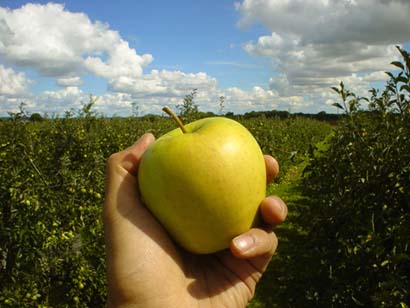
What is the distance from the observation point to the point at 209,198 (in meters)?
1.59

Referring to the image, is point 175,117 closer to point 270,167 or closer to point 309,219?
point 270,167

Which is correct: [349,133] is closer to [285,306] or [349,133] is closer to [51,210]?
[285,306]

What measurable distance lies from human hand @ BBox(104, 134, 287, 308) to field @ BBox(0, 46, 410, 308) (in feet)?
3.21

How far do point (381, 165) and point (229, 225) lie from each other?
1927 millimetres

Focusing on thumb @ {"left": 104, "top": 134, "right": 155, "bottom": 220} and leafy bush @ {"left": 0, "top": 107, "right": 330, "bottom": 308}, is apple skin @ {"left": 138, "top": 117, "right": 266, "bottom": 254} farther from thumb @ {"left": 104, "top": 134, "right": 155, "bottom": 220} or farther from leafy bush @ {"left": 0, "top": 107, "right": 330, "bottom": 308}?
leafy bush @ {"left": 0, "top": 107, "right": 330, "bottom": 308}

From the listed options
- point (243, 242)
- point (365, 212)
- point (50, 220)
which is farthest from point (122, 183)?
point (50, 220)

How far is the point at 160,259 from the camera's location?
178 centimetres

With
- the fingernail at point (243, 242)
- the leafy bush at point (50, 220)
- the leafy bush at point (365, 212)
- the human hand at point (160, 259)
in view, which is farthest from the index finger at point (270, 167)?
the leafy bush at point (50, 220)

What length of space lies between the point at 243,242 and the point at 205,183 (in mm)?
301

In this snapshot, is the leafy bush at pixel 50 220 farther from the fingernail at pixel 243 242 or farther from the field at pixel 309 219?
the fingernail at pixel 243 242

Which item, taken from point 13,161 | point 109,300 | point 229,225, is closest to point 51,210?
point 13,161

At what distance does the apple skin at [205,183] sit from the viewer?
1.59 meters

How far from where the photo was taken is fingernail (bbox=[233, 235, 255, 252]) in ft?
5.37

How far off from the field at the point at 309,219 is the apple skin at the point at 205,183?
119 centimetres
